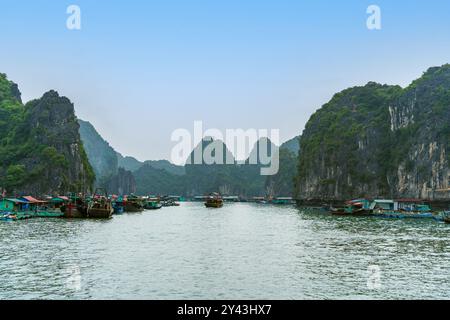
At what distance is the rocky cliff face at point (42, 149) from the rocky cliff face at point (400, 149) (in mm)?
97515

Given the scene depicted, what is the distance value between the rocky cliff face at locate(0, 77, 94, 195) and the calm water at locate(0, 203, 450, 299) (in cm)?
9357

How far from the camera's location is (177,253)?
38938 mm

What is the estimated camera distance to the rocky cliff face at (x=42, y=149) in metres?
138

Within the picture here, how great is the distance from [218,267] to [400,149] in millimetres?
143651

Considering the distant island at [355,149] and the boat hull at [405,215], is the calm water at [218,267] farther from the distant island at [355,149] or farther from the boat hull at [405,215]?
the distant island at [355,149]

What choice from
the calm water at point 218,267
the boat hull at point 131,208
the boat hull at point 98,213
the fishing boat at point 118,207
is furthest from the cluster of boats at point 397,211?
the boat hull at point 131,208

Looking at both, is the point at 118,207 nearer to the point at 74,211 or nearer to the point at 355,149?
the point at 74,211

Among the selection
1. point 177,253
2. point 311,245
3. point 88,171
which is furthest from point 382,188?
point 177,253

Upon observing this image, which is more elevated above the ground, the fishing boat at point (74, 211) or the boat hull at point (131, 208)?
the fishing boat at point (74, 211)

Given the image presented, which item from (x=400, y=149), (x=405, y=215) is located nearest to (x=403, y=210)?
(x=405, y=215)

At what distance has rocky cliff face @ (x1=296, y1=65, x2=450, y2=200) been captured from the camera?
136 meters

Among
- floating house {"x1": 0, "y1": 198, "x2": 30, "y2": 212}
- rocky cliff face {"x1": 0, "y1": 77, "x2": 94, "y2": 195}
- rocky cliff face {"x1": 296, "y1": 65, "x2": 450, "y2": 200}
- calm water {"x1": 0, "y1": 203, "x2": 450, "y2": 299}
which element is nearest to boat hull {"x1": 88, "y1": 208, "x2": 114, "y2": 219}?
floating house {"x1": 0, "y1": 198, "x2": 30, "y2": 212}

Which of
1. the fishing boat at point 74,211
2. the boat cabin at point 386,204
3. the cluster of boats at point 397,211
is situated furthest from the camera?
the boat cabin at point 386,204

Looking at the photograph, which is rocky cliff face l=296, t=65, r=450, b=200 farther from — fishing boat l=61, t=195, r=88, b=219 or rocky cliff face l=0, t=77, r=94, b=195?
rocky cliff face l=0, t=77, r=94, b=195
